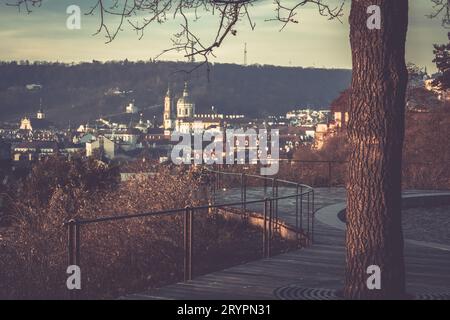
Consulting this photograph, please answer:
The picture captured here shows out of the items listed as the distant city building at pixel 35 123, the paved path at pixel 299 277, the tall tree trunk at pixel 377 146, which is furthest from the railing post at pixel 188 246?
the distant city building at pixel 35 123

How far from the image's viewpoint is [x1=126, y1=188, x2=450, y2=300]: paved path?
9406mm

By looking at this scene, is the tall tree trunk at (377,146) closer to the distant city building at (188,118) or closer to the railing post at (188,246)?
the railing post at (188,246)

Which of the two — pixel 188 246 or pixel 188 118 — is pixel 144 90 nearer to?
pixel 188 118

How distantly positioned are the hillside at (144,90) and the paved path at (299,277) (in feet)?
260

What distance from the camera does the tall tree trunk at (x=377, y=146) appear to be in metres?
8.66

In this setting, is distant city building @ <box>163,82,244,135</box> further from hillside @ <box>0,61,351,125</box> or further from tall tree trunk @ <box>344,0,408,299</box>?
tall tree trunk @ <box>344,0,408,299</box>

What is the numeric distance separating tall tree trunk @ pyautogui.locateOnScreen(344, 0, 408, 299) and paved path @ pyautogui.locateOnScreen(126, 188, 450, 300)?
2.34ft

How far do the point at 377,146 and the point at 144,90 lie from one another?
101 metres

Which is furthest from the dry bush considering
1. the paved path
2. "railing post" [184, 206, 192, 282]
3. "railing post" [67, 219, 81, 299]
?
"railing post" [67, 219, 81, 299]

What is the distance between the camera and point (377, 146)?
344 inches

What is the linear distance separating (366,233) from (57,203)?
1137 cm

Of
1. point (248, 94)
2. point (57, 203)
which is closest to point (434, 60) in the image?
point (57, 203)
